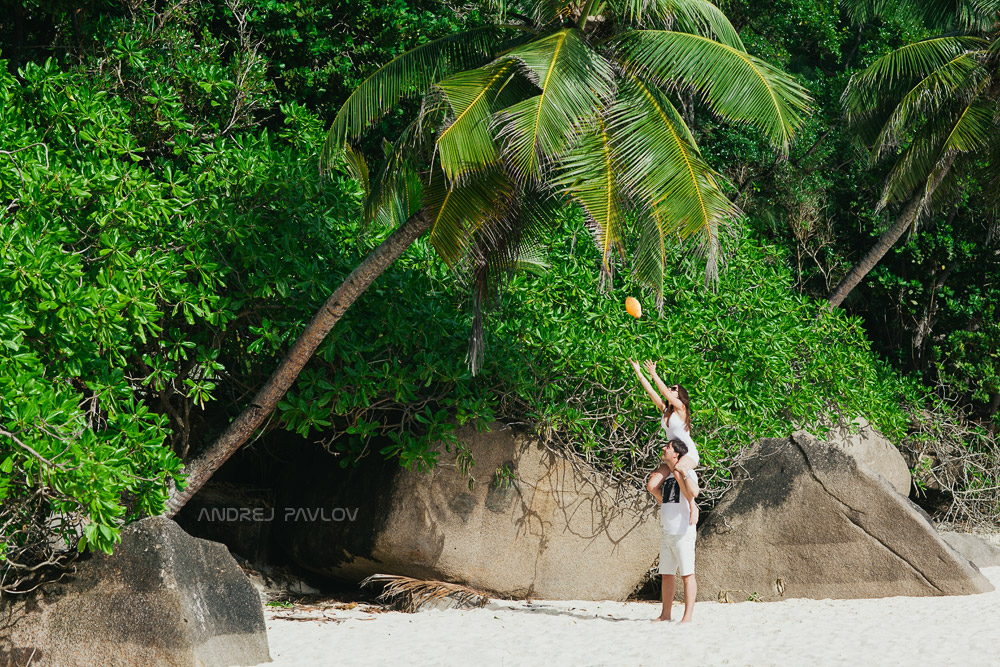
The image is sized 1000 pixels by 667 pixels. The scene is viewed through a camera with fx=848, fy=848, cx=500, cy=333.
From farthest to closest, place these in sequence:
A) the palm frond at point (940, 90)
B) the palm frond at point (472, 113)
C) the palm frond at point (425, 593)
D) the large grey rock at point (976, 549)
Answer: the palm frond at point (940, 90) → the large grey rock at point (976, 549) → the palm frond at point (425, 593) → the palm frond at point (472, 113)

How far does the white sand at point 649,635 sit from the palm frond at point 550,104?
3.31 meters

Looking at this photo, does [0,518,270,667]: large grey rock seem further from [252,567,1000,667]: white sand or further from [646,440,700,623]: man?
[646,440,700,623]: man

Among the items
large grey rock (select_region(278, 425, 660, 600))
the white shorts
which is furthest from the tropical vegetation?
the white shorts

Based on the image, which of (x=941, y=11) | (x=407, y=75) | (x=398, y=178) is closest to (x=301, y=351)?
(x=398, y=178)

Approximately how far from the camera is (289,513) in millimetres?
8852

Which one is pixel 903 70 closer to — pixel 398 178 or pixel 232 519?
pixel 398 178

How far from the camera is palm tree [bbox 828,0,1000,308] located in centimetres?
1093

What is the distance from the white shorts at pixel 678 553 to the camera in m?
6.62

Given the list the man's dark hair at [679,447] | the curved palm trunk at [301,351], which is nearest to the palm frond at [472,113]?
the curved palm trunk at [301,351]

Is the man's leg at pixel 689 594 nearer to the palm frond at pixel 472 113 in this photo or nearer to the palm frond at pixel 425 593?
the palm frond at pixel 425 593

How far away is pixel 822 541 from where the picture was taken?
8.61 m

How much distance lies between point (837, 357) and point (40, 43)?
32.8 ft

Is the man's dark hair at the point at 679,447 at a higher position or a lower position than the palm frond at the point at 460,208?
lower

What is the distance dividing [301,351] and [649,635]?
3.38 meters
